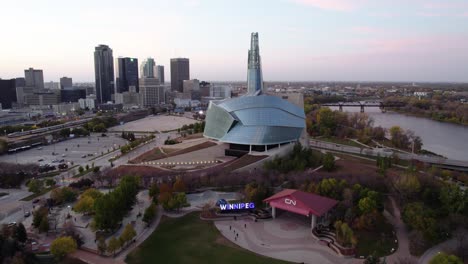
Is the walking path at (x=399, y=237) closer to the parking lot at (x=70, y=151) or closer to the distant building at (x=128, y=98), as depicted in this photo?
the parking lot at (x=70, y=151)

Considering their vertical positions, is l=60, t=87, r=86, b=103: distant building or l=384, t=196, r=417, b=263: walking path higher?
l=60, t=87, r=86, b=103: distant building

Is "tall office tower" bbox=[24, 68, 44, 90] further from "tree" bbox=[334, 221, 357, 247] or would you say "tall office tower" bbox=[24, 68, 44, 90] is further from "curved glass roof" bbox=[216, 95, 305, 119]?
"tree" bbox=[334, 221, 357, 247]

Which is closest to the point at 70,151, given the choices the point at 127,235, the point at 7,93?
the point at 127,235

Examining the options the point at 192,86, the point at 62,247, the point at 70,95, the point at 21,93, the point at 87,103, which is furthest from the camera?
the point at 192,86

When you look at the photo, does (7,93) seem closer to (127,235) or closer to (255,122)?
(255,122)

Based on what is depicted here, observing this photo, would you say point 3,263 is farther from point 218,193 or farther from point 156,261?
point 218,193

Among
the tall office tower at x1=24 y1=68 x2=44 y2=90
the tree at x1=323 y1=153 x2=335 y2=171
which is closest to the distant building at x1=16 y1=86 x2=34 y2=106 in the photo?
the tall office tower at x1=24 y1=68 x2=44 y2=90
